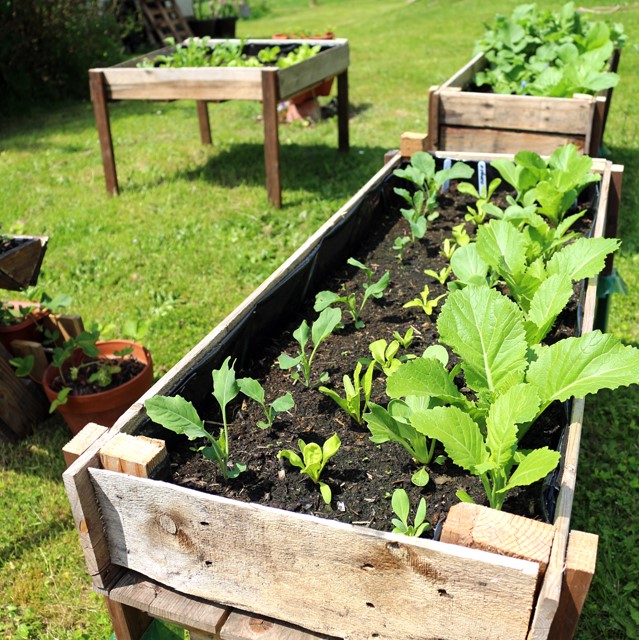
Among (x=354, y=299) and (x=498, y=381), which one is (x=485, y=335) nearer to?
(x=498, y=381)

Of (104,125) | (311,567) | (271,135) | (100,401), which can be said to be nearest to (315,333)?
(311,567)

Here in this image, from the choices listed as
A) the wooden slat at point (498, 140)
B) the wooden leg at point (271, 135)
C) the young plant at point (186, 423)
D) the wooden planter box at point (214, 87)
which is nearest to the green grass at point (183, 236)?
the wooden leg at point (271, 135)

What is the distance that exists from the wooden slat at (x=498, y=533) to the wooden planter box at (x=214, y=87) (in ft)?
13.4

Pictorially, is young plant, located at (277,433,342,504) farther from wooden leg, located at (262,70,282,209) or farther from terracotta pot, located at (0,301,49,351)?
wooden leg, located at (262,70,282,209)

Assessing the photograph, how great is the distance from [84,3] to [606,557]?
32.4ft

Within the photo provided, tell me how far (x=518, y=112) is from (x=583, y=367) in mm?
2630

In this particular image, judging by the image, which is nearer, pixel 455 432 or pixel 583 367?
pixel 455 432

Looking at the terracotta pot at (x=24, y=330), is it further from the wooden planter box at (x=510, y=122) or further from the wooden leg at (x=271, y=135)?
the wooden leg at (x=271, y=135)

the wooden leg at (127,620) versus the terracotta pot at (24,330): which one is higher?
the wooden leg at (127,620)

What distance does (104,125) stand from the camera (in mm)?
5422

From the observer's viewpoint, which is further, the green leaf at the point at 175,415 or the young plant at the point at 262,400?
the young plant at the point at 262,400

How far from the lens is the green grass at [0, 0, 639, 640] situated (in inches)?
95.2

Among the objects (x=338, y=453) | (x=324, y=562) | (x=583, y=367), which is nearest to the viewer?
(x=324, y=562)

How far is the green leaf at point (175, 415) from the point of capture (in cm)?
157
